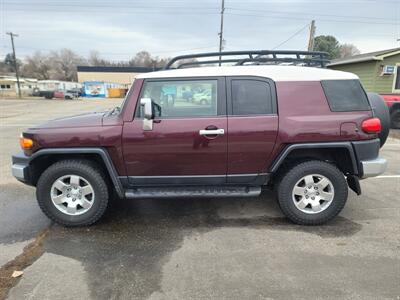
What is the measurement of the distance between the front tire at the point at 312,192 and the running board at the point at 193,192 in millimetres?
373

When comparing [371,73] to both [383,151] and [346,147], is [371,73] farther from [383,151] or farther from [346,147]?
[346,147]

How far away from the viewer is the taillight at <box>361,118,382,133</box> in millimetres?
3658

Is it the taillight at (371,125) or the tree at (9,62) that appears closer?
the taillight at (371,125)

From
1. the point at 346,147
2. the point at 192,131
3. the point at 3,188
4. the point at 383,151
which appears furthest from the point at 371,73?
the point at 3,188

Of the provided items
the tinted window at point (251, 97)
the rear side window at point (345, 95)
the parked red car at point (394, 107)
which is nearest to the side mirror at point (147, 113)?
the tinted window at point (251, 97)

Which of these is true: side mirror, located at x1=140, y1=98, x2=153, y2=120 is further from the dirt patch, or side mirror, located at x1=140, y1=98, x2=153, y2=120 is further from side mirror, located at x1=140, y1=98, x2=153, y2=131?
the dirt patch

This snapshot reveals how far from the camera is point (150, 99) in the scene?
3.52 m

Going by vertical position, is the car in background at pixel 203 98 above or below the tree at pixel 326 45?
below

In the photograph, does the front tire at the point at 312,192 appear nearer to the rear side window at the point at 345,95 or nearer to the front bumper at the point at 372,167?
the front bumper at the point at 372,167

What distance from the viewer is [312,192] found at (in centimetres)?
382

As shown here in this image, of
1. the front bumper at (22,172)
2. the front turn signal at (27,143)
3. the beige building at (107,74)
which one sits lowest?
the front bumper at (22,172)

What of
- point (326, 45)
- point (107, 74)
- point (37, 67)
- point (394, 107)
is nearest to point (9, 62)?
point (37, 67)

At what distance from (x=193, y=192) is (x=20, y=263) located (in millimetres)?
1890

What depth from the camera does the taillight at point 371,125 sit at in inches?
144
